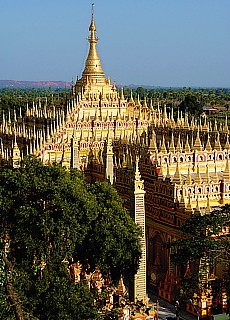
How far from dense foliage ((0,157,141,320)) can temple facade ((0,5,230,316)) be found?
72.3 inches

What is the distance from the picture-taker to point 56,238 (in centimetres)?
1680

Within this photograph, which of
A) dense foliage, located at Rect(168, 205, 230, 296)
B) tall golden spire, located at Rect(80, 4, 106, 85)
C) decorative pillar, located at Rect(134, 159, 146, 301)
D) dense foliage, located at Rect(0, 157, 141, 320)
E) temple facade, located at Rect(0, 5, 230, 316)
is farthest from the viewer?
tall golden spire, located at Rect(80, 4, 106, 85)

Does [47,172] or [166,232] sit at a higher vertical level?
[47,172]

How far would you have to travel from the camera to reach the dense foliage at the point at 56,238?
1544 centimetres

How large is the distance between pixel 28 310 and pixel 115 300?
4.42 meters

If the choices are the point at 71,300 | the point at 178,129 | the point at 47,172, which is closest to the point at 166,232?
the point at 47,172

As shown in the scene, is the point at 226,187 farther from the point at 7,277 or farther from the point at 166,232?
the point at 7,277

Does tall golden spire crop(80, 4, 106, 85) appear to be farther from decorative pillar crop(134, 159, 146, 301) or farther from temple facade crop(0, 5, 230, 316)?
decorative pillar crop(134, 159, 146, 301)

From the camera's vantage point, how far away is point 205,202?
A: 23109mm

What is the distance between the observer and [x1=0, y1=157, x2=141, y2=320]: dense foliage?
15.4m

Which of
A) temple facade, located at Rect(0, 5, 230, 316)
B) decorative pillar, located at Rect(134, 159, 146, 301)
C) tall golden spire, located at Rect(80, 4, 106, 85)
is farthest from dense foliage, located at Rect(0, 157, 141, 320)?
tall golden spire, located at Rect(80, 4, 106, 85)

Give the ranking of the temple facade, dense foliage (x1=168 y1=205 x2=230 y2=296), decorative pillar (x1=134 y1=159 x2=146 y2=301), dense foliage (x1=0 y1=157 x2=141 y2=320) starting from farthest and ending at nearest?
the temple facade
decorative pillar (x1=134 y1=159 x2=146 y2=301)
dense foliage (x1=168 y1=205 x2=230 y2=296)
dense foliage (x1=0 y1=157 x2=141 y2=320)

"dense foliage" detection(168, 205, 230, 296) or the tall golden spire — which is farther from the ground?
the tall golden spire

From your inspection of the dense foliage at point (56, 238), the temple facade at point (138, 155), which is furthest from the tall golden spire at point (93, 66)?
the dense foliage at point (56, 238)
